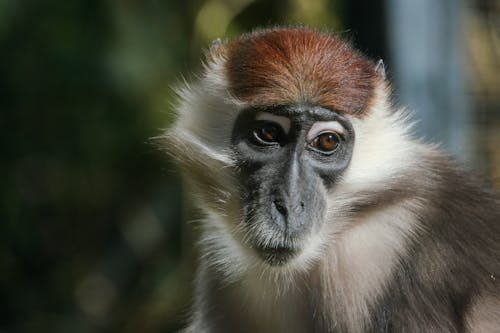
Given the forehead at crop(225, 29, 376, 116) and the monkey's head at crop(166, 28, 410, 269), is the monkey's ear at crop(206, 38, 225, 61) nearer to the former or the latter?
the monkey's head at crop(166, 28, 410, 269)

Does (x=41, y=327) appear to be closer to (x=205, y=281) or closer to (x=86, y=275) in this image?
(x=86, y=275)

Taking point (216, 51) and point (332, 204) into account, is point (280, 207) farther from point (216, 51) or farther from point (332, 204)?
point (216, 51)

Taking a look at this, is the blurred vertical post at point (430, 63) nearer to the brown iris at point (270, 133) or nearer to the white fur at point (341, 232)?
the white fur at point (341, 232)

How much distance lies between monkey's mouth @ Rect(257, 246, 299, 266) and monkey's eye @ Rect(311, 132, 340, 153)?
42 cm

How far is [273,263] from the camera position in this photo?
4.12 meters

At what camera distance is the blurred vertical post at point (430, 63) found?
5.18 metres

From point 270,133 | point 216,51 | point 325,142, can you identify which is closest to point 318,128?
point 325,142

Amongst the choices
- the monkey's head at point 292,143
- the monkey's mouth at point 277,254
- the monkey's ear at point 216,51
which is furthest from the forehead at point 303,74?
the monkey's mouth at point 277,254

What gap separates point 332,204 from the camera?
415cm

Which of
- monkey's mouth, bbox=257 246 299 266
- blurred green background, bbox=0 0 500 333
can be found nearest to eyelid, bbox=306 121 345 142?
monkey's mouth, bbox=257 246 299 266

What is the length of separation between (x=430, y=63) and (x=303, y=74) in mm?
1433

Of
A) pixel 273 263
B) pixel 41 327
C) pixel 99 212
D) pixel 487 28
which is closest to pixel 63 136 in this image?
pixel 99 212

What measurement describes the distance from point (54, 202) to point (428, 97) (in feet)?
14.1

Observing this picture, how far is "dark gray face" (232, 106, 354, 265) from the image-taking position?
3949 mm
